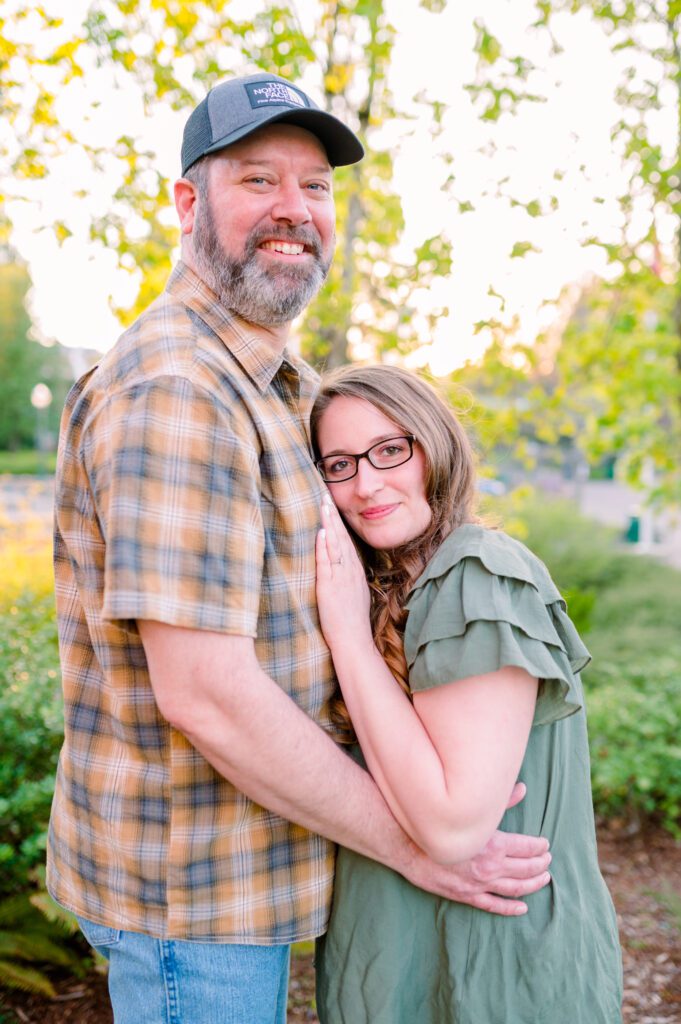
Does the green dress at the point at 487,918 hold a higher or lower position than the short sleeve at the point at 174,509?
lower

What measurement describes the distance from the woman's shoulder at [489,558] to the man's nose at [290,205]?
786mm

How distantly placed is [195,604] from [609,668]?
502 centimetres

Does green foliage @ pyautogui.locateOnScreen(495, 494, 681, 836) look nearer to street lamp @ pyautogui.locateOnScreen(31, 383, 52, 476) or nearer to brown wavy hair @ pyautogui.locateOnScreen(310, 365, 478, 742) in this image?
brown wavy hair @ pyautogui.locateOnScreen(310, 365, 478, 742)

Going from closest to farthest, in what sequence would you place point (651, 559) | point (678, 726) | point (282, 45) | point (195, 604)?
point (195, 604)
point (282, 45)
point (678, 726)
point (651, 559)

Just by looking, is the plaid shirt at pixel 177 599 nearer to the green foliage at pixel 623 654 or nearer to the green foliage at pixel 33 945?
the green foliage at pixel 33 945

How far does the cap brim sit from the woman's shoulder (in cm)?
92

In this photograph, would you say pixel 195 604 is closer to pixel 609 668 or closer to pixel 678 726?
pixel 678 726

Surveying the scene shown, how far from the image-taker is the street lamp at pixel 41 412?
27.8m

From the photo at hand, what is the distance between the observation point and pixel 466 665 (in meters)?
1.58

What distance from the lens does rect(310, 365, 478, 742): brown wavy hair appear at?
1.90 metres

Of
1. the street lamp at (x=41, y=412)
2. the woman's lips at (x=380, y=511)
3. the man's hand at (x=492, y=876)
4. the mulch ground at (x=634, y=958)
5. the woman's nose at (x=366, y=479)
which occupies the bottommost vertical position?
the mulch ground at (x=634, y=958)

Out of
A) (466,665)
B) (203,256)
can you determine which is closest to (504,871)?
(466,665)

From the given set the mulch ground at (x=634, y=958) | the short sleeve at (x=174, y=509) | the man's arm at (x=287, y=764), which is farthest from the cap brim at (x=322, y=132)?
the mulch ground at (x=634, y=958)

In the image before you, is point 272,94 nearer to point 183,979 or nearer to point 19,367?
point 183,979
